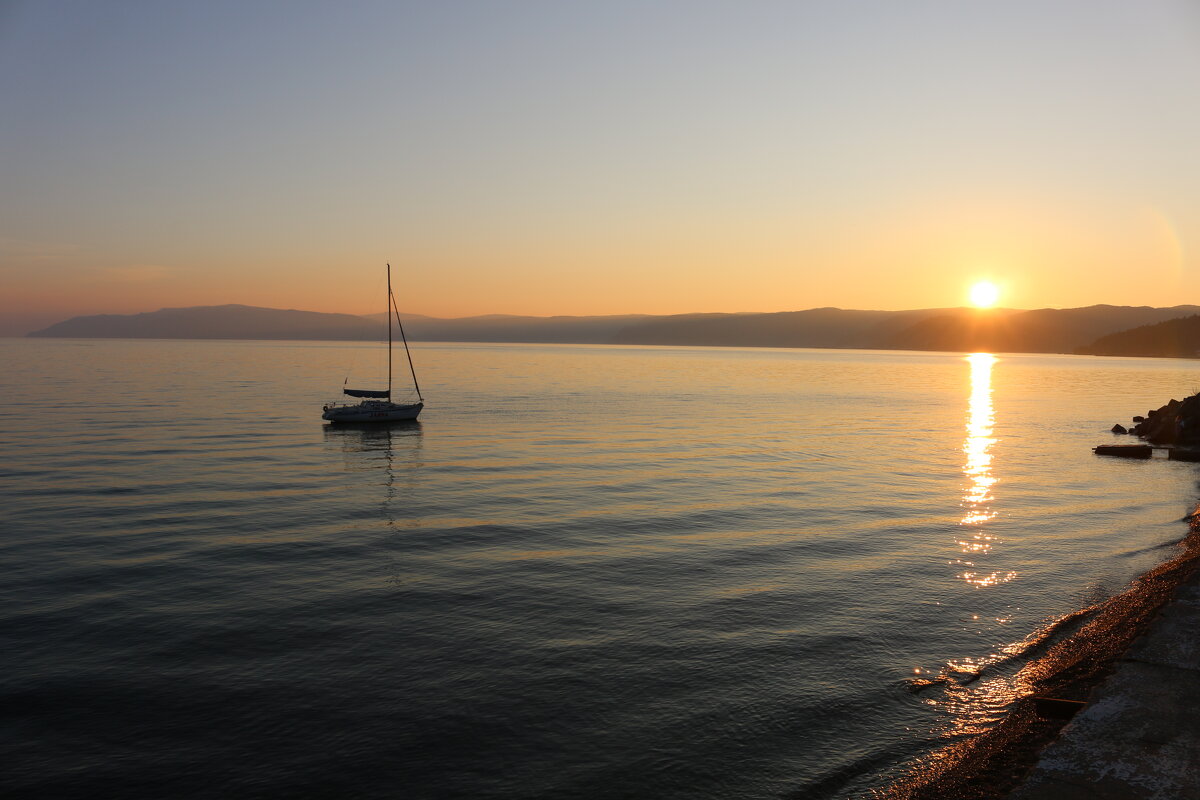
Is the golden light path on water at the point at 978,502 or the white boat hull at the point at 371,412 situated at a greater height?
the white boat hull at the point at 371,412

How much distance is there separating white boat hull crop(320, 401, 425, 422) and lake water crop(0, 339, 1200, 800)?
17446mm

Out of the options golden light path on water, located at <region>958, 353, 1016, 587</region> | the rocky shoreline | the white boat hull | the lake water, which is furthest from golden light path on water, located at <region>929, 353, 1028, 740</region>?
the white boat hull

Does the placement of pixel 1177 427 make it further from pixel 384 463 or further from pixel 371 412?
pixel 371 412

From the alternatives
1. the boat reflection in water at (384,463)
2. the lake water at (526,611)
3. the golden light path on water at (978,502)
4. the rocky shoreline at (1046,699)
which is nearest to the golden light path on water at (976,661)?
the golden light path on water at (978,502)

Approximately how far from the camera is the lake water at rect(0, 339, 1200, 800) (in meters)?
12.5

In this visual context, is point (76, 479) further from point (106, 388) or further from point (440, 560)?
point (106, 388)

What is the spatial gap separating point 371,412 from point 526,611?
5213cm

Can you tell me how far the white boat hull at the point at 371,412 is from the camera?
6538 centimetres

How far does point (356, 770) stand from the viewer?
1211cm

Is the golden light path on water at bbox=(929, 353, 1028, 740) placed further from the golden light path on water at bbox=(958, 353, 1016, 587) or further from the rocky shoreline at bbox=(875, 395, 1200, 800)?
the rocky shoreline at bbox=(875, 395, 1200, 800)

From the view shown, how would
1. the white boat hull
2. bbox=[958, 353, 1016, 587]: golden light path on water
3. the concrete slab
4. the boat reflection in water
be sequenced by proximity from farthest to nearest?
the white boat hull, the boat reflection in water, bbox=[958, 353, 1016, 587]: golden light path on water, the concrete slab

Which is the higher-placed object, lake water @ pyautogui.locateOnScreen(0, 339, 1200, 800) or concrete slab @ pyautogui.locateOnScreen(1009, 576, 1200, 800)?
concrete slab @ pyautogui.locateOnScreen(1009, 576, 1200, 800)

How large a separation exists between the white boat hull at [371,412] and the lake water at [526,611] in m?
17.4

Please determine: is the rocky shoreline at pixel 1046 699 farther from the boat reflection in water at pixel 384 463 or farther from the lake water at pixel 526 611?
the boat reflection in water at pixel 384 463
